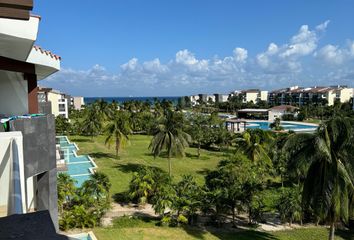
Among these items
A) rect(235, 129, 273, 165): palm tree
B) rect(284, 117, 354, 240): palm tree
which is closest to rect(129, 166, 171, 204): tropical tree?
rect(284, 117, 354, 240): palm tree

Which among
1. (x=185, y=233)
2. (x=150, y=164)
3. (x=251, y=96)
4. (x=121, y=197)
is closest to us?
(x=185, y=233)

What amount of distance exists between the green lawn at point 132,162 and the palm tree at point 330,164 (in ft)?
48.3

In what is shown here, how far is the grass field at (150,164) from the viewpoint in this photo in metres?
18.6

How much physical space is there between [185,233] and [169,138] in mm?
13861

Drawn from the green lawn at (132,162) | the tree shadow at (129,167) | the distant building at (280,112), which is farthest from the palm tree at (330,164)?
the distant building at (280,112)

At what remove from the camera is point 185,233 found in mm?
19484

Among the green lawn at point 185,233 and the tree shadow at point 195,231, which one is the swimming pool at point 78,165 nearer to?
the green lawn at point 185,233

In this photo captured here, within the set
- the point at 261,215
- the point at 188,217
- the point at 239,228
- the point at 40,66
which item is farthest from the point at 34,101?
the point at 261,215

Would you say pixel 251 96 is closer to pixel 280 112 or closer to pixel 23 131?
pixel 280 112

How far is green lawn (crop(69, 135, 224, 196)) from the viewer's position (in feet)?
104

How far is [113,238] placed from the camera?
16.8 m

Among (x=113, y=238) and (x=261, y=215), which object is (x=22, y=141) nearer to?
(x=113, y=238)

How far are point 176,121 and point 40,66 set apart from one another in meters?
23.0

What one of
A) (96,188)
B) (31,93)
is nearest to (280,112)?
(96,188)
